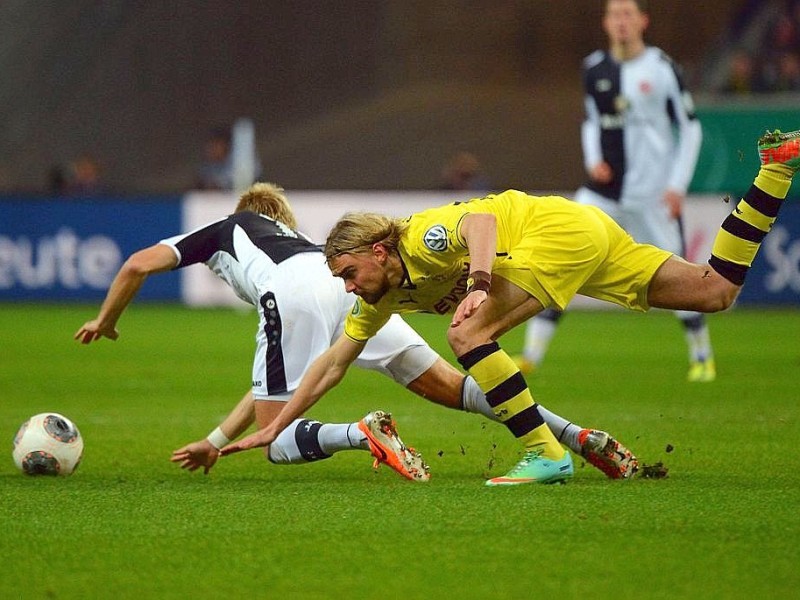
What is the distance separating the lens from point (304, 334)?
6789 mm

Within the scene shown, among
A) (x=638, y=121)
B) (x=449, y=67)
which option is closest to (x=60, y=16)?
(x=449, y=67)

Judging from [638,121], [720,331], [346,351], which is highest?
[638,121]

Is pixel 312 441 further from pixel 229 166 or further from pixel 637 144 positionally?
pixel 229 166

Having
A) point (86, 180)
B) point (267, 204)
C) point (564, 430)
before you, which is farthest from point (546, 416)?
point (86, 180)

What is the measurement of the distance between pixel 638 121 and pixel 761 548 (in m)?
7.18

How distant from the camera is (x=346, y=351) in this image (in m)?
6.31

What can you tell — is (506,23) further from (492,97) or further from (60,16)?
(60,16)

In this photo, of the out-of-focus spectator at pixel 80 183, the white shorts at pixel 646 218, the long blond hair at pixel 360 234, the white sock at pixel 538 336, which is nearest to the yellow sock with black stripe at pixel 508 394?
the long blond hair at pixel 360 234

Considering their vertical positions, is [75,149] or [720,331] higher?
[75,149]

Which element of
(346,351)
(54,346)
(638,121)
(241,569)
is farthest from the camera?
(54,346)

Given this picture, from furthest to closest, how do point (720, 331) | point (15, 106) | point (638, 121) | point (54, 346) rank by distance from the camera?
point (15, 106), point (720, 331), point (54, 346), point (638, 121)

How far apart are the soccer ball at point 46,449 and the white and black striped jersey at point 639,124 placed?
551 cm

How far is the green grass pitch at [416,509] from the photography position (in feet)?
14.5

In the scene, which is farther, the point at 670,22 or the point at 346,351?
the point at 670,22
